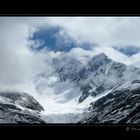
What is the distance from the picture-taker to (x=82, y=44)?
5.81 metres

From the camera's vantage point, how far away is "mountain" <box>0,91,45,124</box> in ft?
17.9

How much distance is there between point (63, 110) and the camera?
18.5ft

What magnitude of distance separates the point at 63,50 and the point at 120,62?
0.81 metres

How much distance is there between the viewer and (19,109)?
5621 mm

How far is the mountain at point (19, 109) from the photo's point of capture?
545cm
